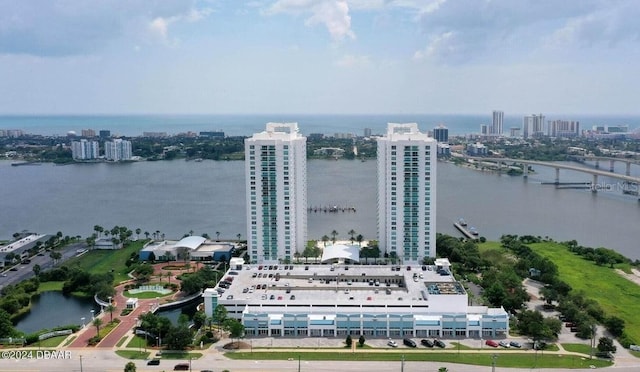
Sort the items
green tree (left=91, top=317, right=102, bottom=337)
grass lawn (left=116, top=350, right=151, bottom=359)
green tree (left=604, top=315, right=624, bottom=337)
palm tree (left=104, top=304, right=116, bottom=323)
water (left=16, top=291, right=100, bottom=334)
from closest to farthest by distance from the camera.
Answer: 1. grass lawn (left=116, top=350, right=151, bottom=359)
2. green tree (left=604, top=315, right=624, bottom=337)
3. green tree (left=91, top=317, right=102, bottom=337)
4. palm tree (left=104, top=304, right=116, bottom=323)
5. water (left=16, top=291, right=100, bottom=334)

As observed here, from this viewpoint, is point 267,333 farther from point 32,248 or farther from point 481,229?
point 481,229

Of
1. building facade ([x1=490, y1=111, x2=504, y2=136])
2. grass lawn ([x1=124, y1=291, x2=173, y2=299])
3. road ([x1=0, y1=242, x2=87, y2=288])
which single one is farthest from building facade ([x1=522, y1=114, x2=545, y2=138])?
grass lawn ([x1=124, y1=291, x2=173, y2=299])

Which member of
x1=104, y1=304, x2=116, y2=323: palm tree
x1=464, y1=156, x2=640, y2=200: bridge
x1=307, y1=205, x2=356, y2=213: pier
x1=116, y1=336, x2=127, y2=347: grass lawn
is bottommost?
x1=116, y1=336, x2=127, y2=347: grass lawn

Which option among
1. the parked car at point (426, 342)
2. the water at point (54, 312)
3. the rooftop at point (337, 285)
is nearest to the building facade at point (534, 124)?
the rooftop at point (337, 285)

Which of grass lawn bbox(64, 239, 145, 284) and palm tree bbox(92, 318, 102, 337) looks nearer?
palm tree bbox(92, 318, 102, 337)

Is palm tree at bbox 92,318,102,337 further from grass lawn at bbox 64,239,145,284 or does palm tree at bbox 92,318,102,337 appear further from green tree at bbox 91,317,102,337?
grass lawn at bbox 64,239,145,284
